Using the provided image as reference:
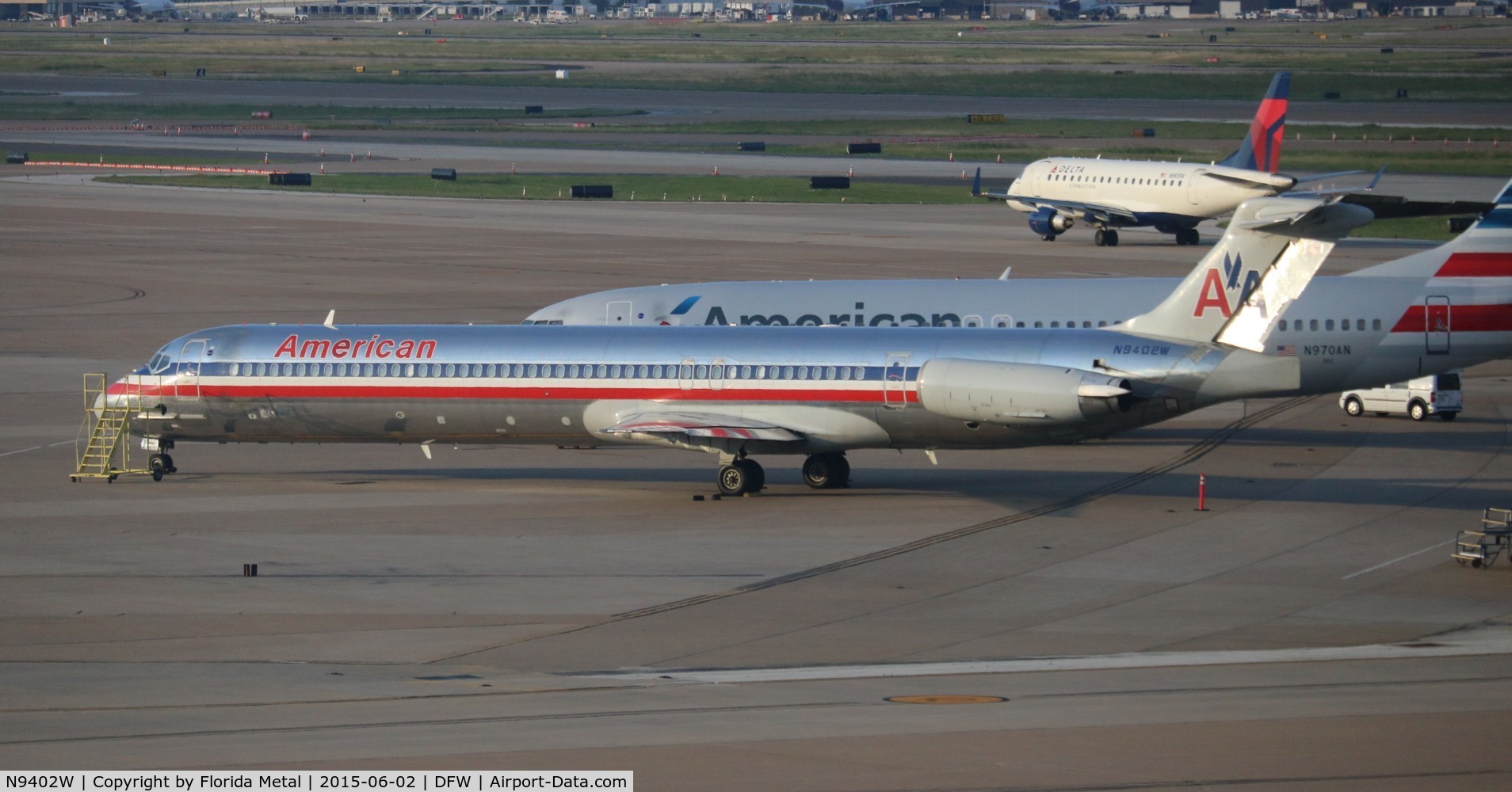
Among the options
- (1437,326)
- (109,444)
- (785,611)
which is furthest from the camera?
(109,444)

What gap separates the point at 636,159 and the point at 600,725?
319ft

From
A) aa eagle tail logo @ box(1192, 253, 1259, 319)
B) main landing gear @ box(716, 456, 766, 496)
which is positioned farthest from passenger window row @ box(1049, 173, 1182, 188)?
main landing gear @ box(716, 456, 766, 496)

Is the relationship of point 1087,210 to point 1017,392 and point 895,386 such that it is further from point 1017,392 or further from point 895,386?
point 1017,392

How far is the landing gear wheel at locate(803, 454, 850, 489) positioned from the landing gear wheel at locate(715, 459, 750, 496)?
1551 mm

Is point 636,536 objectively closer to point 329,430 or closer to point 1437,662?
point 329,430

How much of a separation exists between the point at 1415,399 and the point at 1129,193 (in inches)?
1363

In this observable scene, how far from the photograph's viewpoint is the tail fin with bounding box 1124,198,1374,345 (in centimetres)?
3231

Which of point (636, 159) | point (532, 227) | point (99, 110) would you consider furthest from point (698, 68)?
point (532, 227)

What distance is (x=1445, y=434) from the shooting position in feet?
137

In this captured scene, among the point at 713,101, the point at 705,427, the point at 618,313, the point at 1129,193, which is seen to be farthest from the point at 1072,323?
the point at 713,101

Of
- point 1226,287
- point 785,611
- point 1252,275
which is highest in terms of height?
point 1252,275

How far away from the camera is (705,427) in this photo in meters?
34.1

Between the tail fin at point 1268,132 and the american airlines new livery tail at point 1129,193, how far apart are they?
0.08 meters

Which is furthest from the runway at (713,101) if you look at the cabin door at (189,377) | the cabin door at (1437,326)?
the cabin door at (189,377)
